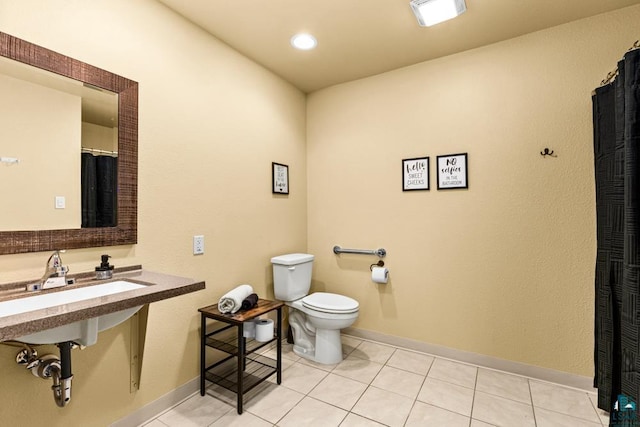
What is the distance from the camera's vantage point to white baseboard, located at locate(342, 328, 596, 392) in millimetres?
2057

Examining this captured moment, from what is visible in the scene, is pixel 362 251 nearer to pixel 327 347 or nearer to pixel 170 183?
pixel 327 347

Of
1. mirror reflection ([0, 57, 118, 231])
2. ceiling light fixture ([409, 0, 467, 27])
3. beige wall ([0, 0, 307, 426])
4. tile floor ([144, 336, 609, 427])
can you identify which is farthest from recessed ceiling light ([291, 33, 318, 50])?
tile floor ([144, 336, 609, 427])

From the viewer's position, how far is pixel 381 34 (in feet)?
7.13

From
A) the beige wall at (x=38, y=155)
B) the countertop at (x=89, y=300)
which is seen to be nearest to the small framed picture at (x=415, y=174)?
the countertop at (x=89, y=300)

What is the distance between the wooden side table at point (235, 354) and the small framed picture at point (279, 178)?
1.03 metres

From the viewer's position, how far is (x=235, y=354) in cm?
189

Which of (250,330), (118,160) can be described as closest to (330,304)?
(250,330)

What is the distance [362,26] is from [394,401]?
2.51 m

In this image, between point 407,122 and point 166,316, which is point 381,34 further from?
point 166,316

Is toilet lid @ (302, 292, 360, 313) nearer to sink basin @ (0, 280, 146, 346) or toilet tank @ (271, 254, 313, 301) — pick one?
toilet tank @ (271, 254, 313, 301)

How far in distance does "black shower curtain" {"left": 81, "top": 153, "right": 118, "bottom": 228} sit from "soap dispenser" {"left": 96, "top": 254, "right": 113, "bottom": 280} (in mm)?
194

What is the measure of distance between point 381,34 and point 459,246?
1720 mm

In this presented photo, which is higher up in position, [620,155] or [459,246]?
[620,155]

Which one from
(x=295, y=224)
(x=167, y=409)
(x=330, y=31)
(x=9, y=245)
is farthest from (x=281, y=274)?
(x=330, y=31)
